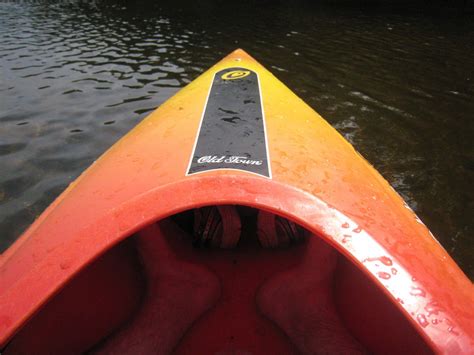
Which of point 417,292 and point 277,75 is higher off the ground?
point 417,292

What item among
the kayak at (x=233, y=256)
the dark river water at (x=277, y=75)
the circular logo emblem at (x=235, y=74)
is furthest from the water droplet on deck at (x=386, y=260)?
the circular logo emblem at (x=235, y=74)

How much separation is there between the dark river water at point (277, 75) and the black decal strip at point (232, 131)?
1.83 m

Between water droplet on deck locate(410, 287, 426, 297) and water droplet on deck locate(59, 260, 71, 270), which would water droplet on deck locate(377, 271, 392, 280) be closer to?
water droplet on deck locate(410, 287, 426, 297)

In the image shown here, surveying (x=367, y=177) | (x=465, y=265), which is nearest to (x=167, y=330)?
(x=367, y=177)

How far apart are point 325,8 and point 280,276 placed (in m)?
13.5

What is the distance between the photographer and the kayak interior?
178cm

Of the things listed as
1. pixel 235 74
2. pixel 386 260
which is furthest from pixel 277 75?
pixel 386 260

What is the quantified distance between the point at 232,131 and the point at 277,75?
16.0 ft

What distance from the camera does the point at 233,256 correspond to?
2.37m

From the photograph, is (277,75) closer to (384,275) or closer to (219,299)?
(219,299)

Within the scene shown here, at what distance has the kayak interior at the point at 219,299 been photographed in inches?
69.9

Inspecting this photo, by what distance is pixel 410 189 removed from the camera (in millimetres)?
3424

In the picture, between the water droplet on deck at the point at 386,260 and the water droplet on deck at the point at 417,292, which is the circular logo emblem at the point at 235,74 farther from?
the water droplet on deck at the point at 417,292

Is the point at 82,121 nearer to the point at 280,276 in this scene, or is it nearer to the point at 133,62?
the point at 133,62
